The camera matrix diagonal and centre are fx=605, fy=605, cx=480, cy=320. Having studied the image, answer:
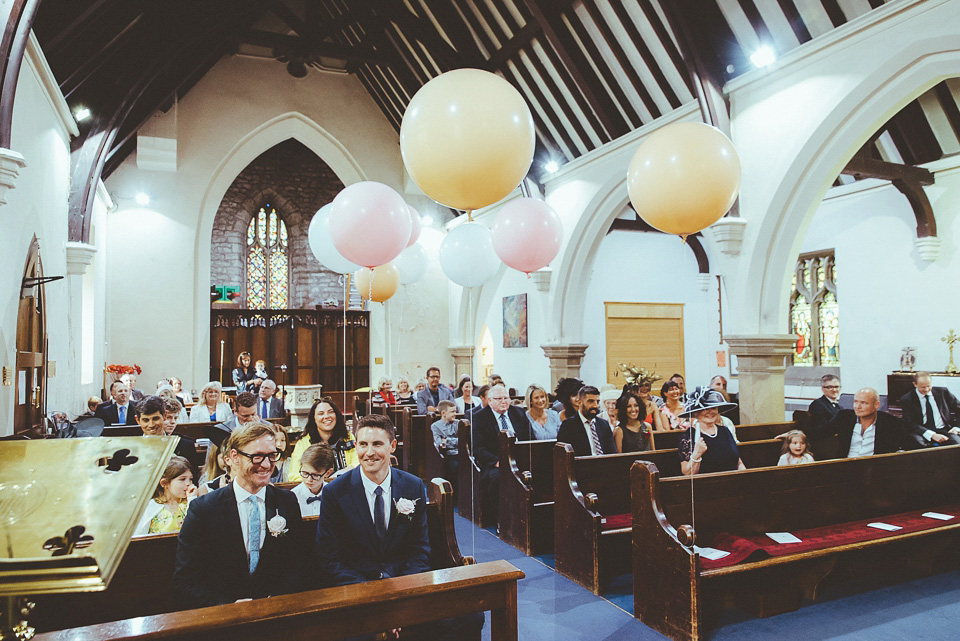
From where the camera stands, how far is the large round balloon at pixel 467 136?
10.4 ft

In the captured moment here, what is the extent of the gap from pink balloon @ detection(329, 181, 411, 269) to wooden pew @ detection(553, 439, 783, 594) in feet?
6.06

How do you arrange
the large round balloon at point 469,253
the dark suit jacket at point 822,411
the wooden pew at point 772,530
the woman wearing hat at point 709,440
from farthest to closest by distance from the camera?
the large round balloon at point 469,253, the dark suit jacket at point 822,411, the woman wearing hat at point 709,440, the wooden pew at point 772,530

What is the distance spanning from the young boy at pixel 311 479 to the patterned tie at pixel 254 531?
723 millimetres

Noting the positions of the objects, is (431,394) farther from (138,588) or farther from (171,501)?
(138,588)

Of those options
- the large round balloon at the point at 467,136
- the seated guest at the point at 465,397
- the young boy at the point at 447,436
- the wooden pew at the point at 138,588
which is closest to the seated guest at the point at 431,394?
the seated guest at the point at 465,397

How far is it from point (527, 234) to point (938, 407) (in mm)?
4645

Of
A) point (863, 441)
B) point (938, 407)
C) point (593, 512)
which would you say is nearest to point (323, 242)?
point (593, 512)

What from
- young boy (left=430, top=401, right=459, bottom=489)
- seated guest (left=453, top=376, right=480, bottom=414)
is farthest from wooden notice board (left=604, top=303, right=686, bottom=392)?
young boy (left=430, top=401, right=459, bottom=489)

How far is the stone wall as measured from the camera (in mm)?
13352

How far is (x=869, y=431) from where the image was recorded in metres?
4.15

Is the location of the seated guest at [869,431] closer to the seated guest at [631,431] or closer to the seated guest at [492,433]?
the seated guest at [631,431]

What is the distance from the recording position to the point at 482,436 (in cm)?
500

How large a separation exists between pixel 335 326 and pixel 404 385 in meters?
4.79

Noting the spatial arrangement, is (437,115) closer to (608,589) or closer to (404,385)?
(608,589)
